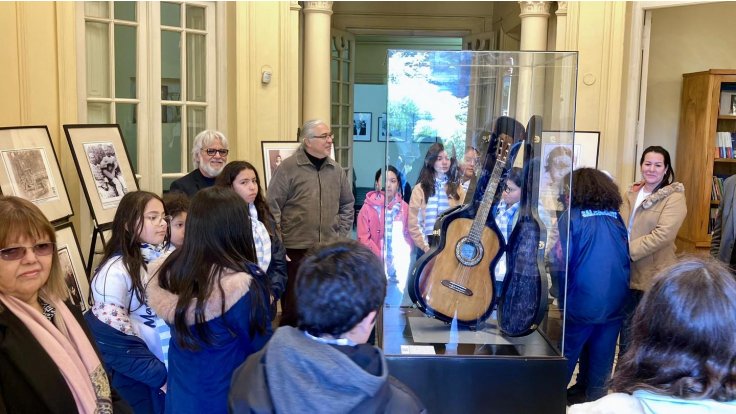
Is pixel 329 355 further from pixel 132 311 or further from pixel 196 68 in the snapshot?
pixel 196 68

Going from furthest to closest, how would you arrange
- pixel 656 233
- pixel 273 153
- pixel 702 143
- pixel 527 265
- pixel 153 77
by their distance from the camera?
1. pixel 702 143
2. pixel 273 153
3. pixel 153 77
4. pixel 656 233
5. pixel 527 265

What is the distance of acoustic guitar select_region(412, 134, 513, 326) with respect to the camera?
2.73 metres

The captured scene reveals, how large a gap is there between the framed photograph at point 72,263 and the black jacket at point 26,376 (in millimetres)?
2297

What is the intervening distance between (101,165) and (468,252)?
249cm

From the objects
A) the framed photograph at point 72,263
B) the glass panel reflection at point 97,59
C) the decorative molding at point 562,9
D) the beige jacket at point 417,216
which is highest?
the decorative molding at point 562,9

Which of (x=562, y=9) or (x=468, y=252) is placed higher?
(x=562, y=9)

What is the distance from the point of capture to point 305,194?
13.9ft

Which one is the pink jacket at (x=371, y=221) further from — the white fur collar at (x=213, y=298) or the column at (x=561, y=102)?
the white fur collar at (x=213, y=298)

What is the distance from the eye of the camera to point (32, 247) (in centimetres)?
165

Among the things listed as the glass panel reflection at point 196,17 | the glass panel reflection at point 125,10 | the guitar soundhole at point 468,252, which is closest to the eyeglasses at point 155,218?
the guitar soundhole at point 468,252

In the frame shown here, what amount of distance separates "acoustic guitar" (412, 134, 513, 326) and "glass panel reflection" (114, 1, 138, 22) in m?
3.07

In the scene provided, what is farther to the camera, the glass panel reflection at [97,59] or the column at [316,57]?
the column at [316,57]

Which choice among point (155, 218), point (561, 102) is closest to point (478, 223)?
point (561, 102)

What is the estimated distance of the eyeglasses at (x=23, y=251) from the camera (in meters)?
1.59
